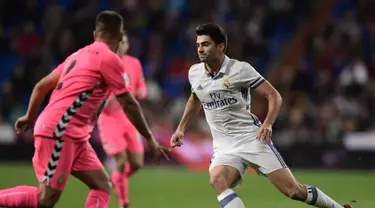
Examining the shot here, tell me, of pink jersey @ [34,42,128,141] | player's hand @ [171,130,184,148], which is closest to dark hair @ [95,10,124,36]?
pink jersey @ [34,42,128,141]

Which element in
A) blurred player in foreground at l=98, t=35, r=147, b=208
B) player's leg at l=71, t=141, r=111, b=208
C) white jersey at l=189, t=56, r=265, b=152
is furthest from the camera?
blurred player in foreground at l=98, t=35, r=147, b=208

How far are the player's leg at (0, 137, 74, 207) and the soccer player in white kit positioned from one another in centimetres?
119

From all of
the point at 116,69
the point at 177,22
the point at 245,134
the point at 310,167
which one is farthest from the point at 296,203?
the point at 177,22

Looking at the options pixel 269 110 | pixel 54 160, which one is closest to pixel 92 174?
pixel 54 160

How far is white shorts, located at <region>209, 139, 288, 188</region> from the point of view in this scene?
711cm

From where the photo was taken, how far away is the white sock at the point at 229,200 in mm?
6768

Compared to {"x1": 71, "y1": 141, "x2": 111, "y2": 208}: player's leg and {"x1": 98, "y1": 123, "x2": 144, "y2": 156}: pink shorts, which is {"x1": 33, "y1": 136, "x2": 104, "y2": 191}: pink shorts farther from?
{"x1": 98, "y1": 123, "x2": 144, "y2": 156}: pink shorts

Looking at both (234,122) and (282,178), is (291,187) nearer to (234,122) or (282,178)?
(282,178)

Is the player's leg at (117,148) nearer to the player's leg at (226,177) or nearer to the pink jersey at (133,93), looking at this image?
the pink jersey at (133,93)

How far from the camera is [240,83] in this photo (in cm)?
712

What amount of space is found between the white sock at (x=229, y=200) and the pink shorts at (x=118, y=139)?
10.6 feet

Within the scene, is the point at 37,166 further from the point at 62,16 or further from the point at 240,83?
the point at 62,16

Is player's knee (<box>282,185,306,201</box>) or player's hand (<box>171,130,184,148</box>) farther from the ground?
player's hand (<box>171,130,184,148</box>)

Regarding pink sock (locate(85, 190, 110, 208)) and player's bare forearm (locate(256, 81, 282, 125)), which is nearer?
player's bare forearm (locate(256, 81, 282, 125))
